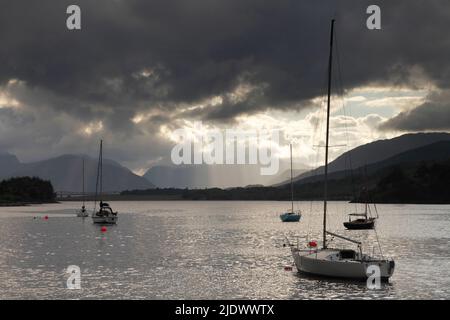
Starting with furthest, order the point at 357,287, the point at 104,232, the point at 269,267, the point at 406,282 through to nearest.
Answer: the point at 104,232
the point at 269,267
the point at 406,282
the point at 357,287

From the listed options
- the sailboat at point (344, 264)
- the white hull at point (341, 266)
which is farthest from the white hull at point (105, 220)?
the white hull at point (341, 266)

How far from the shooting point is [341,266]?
1935 inches

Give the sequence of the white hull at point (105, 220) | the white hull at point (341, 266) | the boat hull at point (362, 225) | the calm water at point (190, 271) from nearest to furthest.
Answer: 1. the calm water at point (190, 271)
2. the white hull at point (341, 266)
3. the boat hull at point (362, 225)
4. the white hull at point (105, 220)

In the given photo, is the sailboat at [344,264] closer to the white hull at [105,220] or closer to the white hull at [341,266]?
the white hull at [341,266]

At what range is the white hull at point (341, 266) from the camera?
48.8 meters

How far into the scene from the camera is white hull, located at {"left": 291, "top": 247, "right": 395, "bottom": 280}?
48750 mm

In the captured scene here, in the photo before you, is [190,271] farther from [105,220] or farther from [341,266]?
[105,220]

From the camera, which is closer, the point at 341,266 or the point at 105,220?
the point at 341,266

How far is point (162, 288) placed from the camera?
163 feet

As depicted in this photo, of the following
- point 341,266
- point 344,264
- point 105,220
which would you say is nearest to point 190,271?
point 341,266

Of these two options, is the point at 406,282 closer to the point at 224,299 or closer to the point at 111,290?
the point at 224,299

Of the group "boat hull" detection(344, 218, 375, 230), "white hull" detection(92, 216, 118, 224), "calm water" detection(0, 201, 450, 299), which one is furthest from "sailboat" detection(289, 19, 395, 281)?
"white hull" detection(92, 216, 118, 224)

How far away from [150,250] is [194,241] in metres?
19.4
